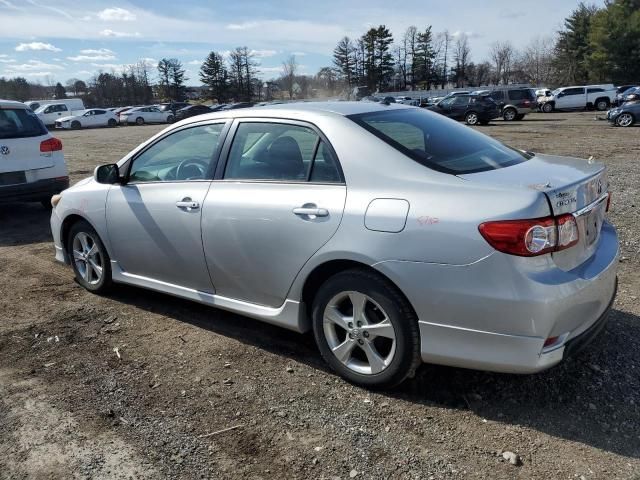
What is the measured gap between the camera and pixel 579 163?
356 centimetres

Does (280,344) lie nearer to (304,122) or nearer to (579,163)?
(304,122)

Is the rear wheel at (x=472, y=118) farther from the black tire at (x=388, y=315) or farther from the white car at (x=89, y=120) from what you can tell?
the white car at (x=89, y=120)

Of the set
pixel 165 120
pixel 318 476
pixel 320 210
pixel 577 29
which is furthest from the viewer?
pixel 577 29

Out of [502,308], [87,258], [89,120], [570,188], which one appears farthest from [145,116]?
[502,308]

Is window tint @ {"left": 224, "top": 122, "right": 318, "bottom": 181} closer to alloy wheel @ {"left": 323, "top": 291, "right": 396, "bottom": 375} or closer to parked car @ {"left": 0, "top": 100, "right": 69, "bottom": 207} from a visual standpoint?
alloy wheel @ {"left": 323, "top": 291, "right": 396, "bottom": 375}

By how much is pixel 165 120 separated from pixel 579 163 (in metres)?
48.0

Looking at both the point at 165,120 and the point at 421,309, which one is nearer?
the point at 421,309

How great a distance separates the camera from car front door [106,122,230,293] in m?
3.98

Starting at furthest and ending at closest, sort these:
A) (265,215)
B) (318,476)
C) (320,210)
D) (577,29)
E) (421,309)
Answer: (577,29), (265,215), (320,210), (421,309), (318,476)

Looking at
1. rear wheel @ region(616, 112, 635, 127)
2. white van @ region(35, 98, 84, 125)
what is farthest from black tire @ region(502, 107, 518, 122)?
white van @ region(35, 98, 84, 125)

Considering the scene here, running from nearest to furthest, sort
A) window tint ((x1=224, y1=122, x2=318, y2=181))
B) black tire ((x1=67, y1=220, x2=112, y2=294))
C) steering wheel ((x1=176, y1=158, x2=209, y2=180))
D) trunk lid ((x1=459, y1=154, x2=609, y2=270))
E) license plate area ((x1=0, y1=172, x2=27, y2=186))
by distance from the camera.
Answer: trunk lid ((x1=459, y1=154, x2=609, y2=270)) < window tint ((x1=224, y1=122, x2=318, y2=181)) < steering wheel ((x1=176, y1=158, x2=209, y2=180)) < black tire ((x1=67, y1=220, x2=112, y2=294)) < license plate area ((x1=0, y1=172, x2=27, y2=186))

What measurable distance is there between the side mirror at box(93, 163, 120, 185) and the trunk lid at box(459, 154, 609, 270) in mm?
2887

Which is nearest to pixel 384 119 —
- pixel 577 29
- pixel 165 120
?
pixel 165 120

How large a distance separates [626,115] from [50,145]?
23.4 m
